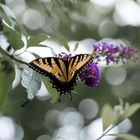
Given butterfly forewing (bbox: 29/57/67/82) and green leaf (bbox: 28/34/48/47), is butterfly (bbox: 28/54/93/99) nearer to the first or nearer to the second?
butterfly forewing (bbox: 29/57/67/82)

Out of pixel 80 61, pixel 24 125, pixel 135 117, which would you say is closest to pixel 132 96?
pixel 135 117

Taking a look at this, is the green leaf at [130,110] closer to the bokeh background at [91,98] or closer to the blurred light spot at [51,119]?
the bokeh background at [91,98]

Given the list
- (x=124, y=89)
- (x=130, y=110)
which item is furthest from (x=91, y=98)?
(x=130, y=110)

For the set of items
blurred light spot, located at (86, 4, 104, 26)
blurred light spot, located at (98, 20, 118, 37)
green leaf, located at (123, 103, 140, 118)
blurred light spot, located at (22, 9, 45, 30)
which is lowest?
blurred light spot, located at (98, 20, 118, 37)

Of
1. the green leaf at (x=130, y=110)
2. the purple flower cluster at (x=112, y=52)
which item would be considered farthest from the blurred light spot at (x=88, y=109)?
the purple flower cluster at (x=112, y=52)

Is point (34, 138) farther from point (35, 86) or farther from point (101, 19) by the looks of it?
point (35, 86)

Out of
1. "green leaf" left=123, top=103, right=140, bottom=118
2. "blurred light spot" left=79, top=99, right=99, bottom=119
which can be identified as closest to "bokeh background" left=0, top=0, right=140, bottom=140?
"blurred light spot" left=79, top=99, right=99, bottom=119
